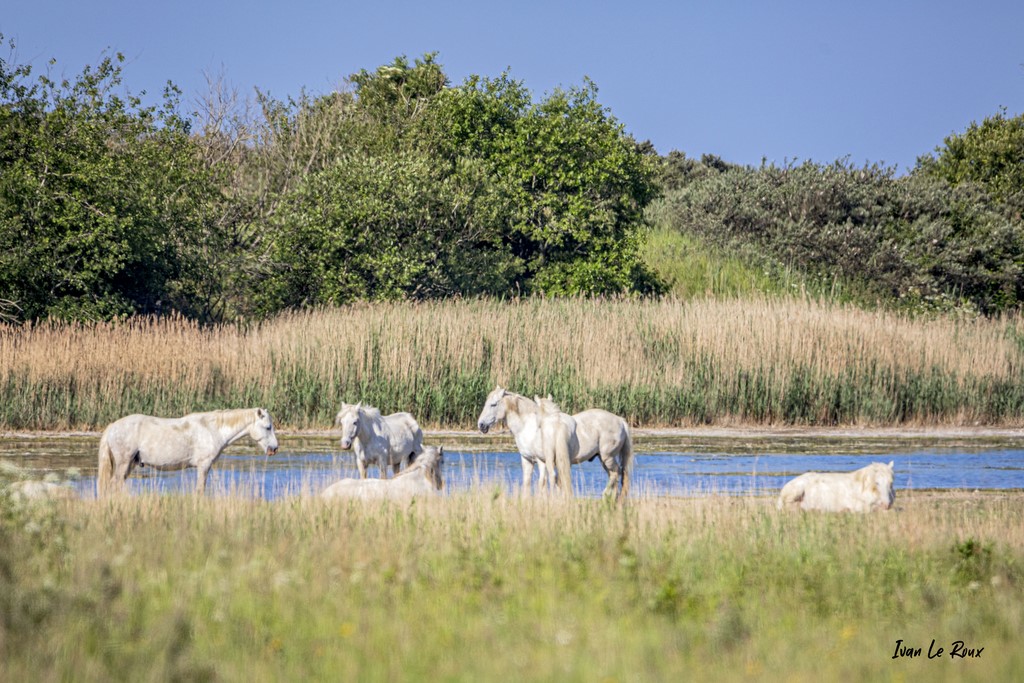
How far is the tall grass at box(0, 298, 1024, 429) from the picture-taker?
21.8 metres

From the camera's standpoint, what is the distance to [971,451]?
18328 mm

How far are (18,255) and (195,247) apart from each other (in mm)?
6898

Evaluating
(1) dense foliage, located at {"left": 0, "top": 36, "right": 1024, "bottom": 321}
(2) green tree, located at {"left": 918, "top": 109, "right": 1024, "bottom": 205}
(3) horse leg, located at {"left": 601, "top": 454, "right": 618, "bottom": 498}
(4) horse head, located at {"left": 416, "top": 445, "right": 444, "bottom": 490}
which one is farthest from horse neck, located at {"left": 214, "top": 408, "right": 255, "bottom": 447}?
(2) green tree, located at {"left": 918, "top": 109, "right": 1024, "bottom": 205}

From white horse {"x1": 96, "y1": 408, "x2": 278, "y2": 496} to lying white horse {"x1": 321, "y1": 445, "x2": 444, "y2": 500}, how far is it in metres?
1.67

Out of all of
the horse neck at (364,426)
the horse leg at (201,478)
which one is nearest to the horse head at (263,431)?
the horse leg at (201,478)

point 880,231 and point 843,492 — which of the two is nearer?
point 843,492

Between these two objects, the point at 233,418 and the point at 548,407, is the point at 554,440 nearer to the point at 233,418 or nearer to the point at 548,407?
the point at 548,407

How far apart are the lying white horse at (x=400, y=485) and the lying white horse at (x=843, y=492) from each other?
3.47 m

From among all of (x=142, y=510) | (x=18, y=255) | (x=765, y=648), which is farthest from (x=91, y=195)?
(x=765, y=648)

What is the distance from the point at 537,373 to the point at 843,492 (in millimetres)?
11372

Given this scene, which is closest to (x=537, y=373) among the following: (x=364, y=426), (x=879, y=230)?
(x=364, y=426)

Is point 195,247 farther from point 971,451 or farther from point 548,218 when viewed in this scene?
point 971,451

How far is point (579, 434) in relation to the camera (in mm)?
12961

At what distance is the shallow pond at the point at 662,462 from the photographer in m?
14.3
